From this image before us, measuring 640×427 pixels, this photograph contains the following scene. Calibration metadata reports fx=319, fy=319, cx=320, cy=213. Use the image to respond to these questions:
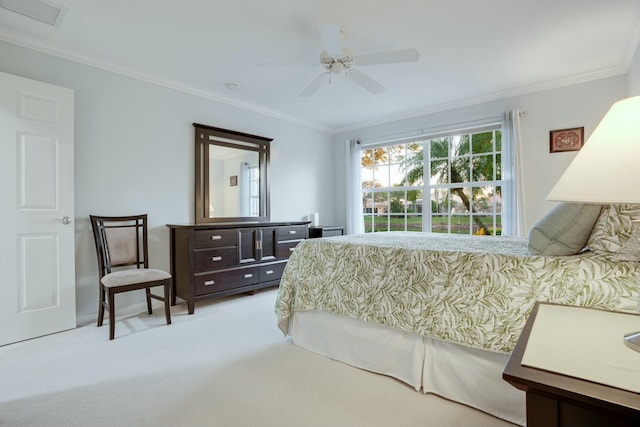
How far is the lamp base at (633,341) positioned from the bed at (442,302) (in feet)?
1.92

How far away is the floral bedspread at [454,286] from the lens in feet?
4.50

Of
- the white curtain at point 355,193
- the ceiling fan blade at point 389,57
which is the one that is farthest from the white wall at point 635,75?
the white curtain at point 355,193

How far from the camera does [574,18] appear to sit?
240cm

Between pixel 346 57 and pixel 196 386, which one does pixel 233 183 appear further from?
pixel 196 386

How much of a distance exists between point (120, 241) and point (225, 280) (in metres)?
1.08

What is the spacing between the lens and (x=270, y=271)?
3936 mm

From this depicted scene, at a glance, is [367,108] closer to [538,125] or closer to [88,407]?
[538,125]

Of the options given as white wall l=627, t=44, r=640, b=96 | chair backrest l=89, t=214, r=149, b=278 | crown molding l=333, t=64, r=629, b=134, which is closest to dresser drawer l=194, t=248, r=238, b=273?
chair backrest l=89, t=214, r=149, b=278

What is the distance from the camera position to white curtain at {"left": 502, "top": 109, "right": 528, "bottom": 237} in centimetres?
365

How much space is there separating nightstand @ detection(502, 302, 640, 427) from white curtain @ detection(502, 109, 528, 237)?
11.4ft

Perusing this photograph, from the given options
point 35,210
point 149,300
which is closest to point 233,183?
point 149,300

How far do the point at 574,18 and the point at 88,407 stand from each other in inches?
159

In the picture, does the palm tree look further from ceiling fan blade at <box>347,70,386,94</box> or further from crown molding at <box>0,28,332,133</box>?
crown molding at <box>0,28,332,133</box>

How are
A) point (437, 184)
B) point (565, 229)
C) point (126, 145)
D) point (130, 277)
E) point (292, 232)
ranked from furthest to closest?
point (437, 184) → point (292, 232) → point (126, 145) → point (130, 277) → point (565, 229)
